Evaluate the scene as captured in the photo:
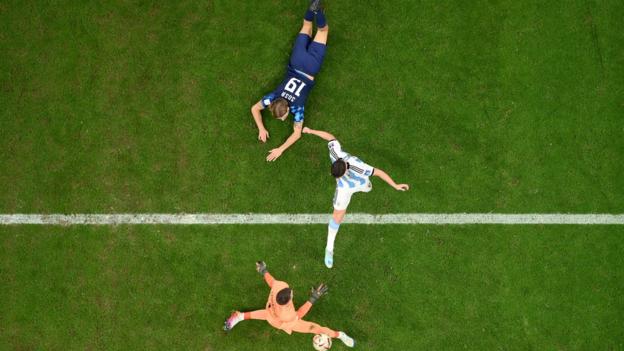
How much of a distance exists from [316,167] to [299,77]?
1.38 metres

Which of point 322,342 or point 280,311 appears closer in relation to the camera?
point 280,311

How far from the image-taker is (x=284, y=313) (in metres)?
6.36

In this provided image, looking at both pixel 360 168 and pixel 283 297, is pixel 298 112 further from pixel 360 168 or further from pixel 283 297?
pixel 283 297

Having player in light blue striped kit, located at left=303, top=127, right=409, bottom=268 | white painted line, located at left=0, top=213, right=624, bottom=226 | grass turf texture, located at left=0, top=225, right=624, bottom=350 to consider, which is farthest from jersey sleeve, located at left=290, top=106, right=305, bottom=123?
grass turf texture, located at left=0, top=225, right=624, bottom=350

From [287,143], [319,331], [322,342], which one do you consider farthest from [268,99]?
[322,342]

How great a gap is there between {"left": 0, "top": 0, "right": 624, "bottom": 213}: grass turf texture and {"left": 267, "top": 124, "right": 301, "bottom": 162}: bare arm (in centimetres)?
24

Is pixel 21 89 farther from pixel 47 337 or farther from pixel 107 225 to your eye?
pixel 47 337

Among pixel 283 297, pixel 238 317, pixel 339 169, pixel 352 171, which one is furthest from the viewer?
pixel 238 317

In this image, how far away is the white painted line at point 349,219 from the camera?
24.6ft

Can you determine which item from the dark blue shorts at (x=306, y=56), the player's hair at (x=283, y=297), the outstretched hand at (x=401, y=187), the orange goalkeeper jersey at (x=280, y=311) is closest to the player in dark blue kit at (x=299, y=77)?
the dark blue shorts at (x=306, y=56)

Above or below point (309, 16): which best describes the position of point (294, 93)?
below

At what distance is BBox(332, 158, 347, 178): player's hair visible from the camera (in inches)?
247

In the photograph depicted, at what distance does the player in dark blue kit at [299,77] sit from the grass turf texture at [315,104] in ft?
0.92

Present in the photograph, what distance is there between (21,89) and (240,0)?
142 inches
